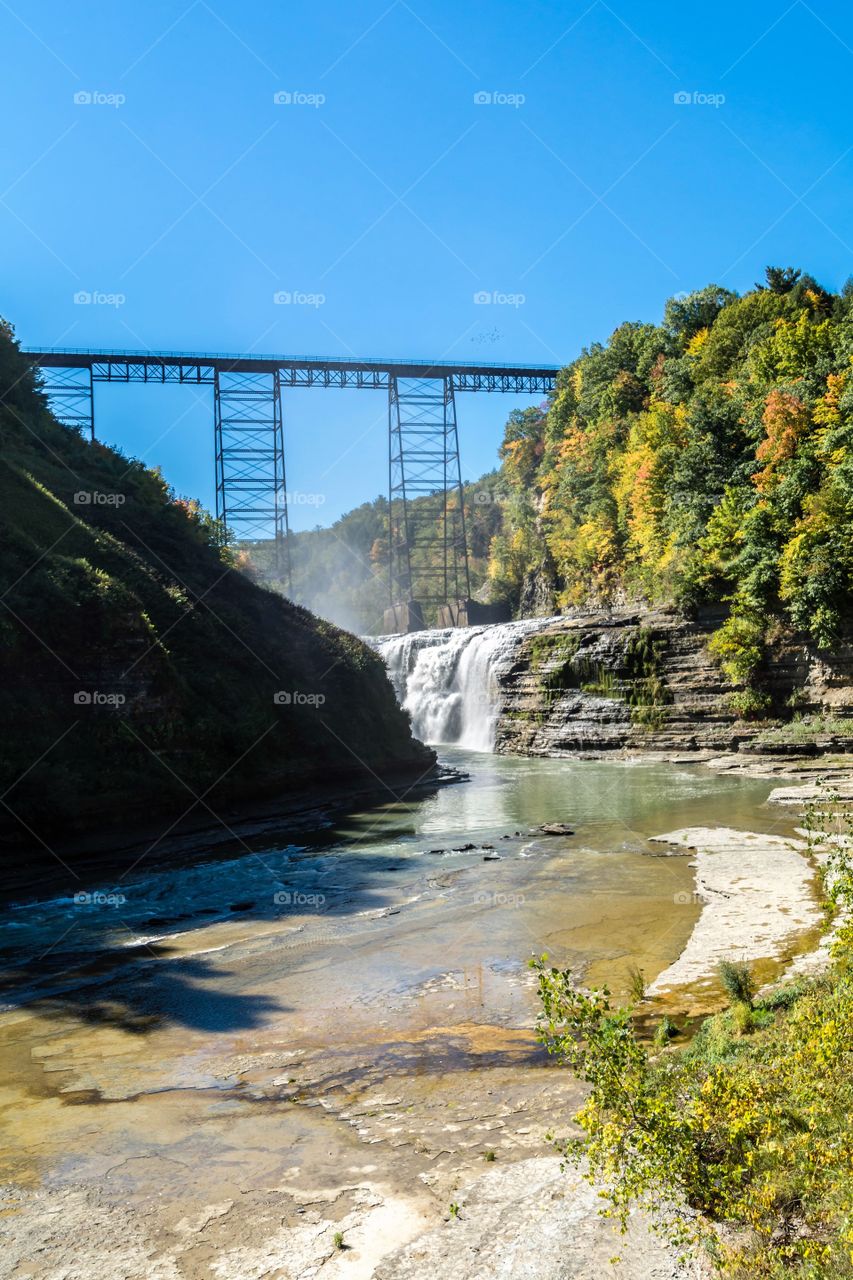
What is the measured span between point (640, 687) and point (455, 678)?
9.47 m

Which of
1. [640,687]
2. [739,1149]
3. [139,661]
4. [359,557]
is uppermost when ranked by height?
[359,557]

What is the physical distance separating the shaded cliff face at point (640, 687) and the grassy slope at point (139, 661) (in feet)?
29.0

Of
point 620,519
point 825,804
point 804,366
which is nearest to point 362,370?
point 620,519

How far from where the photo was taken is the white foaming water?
35.8 metres

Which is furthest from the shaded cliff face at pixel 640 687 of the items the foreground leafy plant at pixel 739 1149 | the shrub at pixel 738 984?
the foreground leafy plant at pixel 739 1149

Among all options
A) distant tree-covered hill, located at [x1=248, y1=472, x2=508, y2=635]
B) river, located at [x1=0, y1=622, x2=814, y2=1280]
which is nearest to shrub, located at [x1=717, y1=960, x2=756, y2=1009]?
river, located at [x1=0, y1=622, x2=814, y2=1280]

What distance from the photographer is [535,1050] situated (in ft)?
20.4

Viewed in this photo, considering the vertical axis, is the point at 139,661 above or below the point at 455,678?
above

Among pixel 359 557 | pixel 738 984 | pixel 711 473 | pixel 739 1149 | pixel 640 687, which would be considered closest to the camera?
pixel 739 1149

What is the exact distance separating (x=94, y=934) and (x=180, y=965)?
1.99 meters

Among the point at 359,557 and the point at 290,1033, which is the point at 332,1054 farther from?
the point at 359,557

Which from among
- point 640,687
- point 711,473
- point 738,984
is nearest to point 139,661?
point 738,984

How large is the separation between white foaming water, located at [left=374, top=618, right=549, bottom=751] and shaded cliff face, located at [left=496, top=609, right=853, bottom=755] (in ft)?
2.35

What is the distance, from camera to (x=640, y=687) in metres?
30.9
